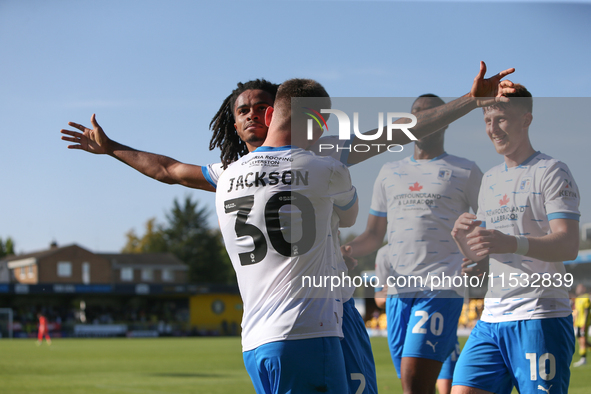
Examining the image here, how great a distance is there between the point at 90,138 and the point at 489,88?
251 centimetres

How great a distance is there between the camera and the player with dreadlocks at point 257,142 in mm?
3598

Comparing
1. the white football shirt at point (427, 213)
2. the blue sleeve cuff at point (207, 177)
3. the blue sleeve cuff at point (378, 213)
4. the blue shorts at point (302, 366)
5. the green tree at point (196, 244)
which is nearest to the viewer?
the blue shorts at point (302, 366)

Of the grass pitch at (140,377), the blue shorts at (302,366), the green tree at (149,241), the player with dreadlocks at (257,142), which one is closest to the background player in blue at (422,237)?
the player with dreadlocks at (257,142)

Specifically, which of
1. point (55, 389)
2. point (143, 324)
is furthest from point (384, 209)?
point (143, 324)

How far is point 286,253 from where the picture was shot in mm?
2971

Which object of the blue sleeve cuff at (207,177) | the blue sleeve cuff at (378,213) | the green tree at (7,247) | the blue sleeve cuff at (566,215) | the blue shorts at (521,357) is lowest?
the blue shorts at (521,357)

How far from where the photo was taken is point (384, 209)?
18.6ft

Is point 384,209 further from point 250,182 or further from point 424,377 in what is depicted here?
point 250,182

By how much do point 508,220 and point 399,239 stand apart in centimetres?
129

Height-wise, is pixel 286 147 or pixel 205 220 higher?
pixel 205 220

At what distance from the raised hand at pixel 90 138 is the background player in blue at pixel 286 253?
4.49 ft

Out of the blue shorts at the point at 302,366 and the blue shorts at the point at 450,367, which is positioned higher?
the blue shorts at the point at 302,366

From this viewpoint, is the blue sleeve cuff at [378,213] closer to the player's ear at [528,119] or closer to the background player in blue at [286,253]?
the player's ear at [528,119]

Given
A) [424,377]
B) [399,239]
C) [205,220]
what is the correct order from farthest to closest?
[205,220] < [399,239] < [424,377]
